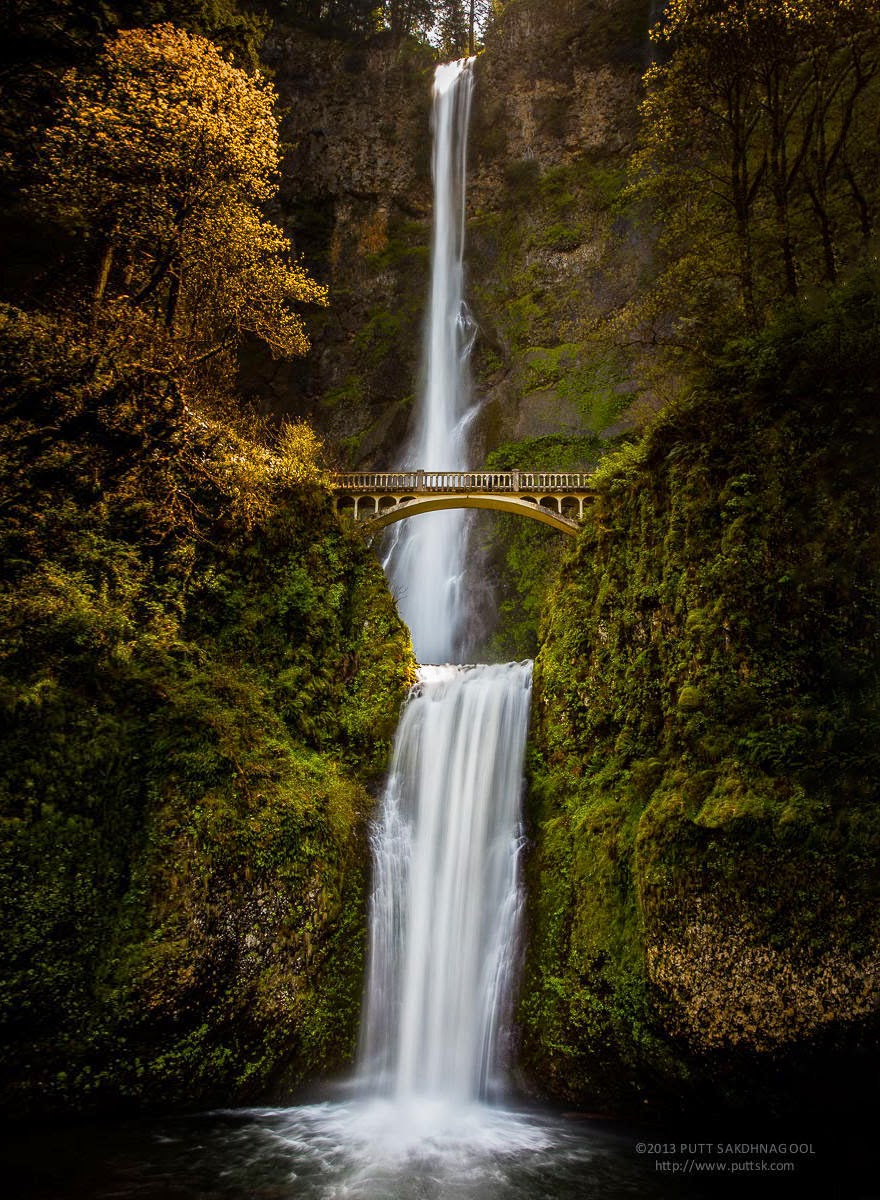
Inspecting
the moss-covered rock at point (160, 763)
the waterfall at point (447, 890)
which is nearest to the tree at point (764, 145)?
the waterfall at point (447, 890)

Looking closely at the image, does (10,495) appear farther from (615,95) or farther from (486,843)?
(615,95)

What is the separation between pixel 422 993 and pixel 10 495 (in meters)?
9.64

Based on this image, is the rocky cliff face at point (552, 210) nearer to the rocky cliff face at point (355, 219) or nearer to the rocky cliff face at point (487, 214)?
the rocky cliff face at point (487, 214)

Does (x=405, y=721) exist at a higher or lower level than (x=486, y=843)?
higher

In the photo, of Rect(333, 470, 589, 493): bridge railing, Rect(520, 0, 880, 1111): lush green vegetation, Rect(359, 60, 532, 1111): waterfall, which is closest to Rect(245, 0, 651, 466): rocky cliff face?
Rect(333, 470, 589, 493): bridge railing

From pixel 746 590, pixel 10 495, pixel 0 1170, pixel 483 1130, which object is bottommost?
pixel 483 1130

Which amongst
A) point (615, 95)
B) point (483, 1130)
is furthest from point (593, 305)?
point (483, 1130)

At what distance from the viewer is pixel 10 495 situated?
9.62 metres

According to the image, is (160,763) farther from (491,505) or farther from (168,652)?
(491,505)

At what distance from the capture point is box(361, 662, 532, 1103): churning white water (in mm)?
9688

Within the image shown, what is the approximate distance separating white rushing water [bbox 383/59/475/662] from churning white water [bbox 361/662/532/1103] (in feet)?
42.2

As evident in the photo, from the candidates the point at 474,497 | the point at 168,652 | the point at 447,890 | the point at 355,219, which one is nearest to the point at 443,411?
the point at 474,497

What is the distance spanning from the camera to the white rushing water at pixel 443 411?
26453 mm

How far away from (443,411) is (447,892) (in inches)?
873
